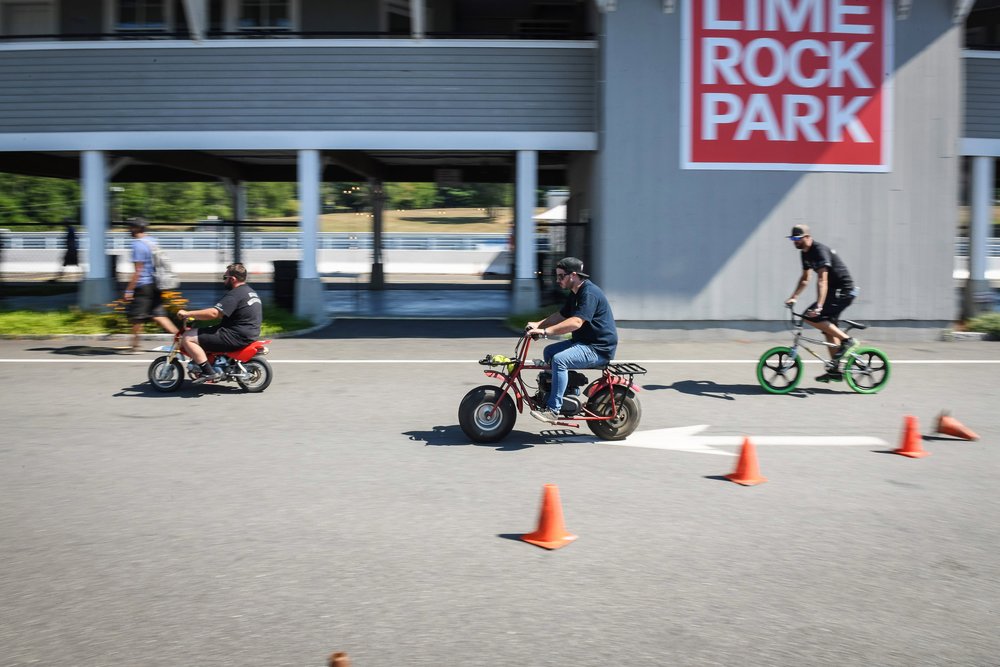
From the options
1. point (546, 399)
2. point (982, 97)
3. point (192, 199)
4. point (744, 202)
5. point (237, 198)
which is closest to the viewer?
point (546, 399)

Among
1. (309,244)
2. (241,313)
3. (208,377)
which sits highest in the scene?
(309,244)

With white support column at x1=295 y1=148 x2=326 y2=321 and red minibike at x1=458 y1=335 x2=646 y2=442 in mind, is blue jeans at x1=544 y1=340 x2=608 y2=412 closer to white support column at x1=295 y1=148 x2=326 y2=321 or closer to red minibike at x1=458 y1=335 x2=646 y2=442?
red minibike at x1=458 y1=335 x2=646 y2=442

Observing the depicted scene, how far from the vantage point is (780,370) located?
1247cm

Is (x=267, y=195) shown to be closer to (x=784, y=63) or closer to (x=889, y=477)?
(x=784, y=63)

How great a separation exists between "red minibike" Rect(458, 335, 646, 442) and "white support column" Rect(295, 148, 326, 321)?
10.7m

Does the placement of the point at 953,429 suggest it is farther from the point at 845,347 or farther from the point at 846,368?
the point at 845,347

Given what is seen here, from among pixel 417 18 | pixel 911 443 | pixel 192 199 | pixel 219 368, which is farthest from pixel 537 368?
pixel 192 199

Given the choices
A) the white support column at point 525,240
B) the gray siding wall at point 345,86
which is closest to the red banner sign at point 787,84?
the gray siding wall at point 345,86

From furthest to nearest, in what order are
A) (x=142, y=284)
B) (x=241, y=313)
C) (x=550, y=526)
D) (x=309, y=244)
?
(x=309, y=244), (x=142, y=284), (x=241, y=313), (x=550, y=526)

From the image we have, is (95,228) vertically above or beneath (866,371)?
above

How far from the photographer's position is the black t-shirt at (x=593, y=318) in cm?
941

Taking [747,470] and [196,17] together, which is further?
[196,17]

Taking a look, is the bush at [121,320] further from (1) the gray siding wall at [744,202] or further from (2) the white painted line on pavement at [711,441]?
(2) the white painted line on pavement at [711,441]

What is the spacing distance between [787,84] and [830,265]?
20.9 feet
